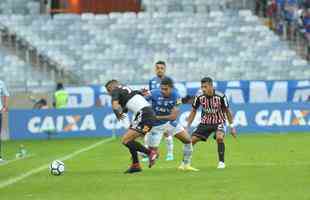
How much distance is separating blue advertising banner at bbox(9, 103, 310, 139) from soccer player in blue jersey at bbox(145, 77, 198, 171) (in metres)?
12.3

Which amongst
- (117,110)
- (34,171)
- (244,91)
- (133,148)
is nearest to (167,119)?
(133,148)

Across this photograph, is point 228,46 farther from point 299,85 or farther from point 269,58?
point 299,85

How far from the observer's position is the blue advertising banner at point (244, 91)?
3497 centimetres

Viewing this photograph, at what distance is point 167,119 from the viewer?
18344 millimetres

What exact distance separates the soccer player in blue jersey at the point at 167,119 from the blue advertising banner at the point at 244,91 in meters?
15.8

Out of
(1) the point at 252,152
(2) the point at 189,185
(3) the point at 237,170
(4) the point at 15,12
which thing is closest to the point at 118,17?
(4) the point at 15,12

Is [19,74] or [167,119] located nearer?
[167,119]

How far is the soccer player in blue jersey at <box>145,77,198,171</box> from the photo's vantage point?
1786 cm

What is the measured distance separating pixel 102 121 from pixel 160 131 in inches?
523

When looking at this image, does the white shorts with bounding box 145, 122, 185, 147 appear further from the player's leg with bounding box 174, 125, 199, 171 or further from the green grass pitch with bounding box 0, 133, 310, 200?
the green grass pitch with bounding box 0, 133, 310, 200

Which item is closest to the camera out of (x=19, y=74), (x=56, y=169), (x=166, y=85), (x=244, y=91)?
(x=56, y=169)

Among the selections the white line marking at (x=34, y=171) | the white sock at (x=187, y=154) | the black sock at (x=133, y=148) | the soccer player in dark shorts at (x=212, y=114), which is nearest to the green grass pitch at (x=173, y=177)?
the white line marking at (x=34, y=171)

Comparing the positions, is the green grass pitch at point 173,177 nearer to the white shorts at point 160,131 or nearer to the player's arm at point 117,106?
the white shorts at point 160,131

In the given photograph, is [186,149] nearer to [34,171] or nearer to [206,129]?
[206,129]
